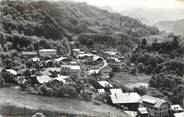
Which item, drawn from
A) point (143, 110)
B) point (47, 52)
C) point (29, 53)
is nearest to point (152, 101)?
point (143, 110)

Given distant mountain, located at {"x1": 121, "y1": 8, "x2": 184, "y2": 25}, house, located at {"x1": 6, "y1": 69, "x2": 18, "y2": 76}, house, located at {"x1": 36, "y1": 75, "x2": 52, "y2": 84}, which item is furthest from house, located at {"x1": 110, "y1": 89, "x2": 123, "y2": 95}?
house, located at {"x1": 6, "y1": 69, "x2": 18, "y2": 76}

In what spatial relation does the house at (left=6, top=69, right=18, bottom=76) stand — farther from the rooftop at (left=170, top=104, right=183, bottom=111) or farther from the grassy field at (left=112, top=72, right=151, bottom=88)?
the rooftop at (left=170, top=104, right=183, bottom=111)

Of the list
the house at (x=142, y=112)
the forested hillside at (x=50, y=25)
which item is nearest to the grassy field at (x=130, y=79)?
the house at (x=142, y=112)

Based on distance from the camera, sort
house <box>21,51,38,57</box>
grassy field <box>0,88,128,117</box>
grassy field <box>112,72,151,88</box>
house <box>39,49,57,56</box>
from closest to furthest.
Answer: grassy field <box>0,88,128,117</box>
grassy field <box>112,72,151,88</box>
house <box>21,51,38,57</box>
house <box>39,49,57,56</box>

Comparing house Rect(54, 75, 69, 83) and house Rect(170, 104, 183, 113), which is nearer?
house Rect(170, 104, 183, 113)

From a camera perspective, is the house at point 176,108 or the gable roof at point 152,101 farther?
the house at point 176,108

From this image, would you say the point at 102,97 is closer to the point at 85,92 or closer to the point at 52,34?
the point at 85,92

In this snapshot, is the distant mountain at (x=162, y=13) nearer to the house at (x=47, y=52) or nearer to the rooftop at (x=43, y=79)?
the rooftop at (x=43, y=79)

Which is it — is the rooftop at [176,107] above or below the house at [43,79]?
below
